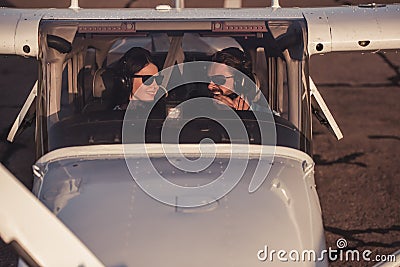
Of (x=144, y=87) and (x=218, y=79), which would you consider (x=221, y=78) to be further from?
(x=144, y=87)

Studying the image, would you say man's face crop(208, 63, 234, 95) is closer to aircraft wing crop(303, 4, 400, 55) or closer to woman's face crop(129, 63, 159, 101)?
woman's face crop(129, 63, 159, 101)

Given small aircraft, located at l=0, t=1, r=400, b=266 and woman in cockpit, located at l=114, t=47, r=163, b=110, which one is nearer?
small aircraft, located at l=0, t=1, r=400, b=266

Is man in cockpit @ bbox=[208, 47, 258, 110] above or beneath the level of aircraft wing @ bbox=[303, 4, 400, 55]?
beneath

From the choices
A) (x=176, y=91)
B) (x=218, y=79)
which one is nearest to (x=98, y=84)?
(x=176, y=91)

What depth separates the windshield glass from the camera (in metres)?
4.05

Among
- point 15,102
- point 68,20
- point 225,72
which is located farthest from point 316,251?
point 15,102

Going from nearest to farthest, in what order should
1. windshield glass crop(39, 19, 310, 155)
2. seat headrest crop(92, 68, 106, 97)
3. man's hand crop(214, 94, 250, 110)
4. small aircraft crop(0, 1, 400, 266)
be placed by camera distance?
small aircraft crop(0, 1, 400, 266)
windshield glass crop(39, 19, 310, 155)
man's hand crop(214, 94, 250, 110)
seat headrest crop(92, 68, 106, 97)

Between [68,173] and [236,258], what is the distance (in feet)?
3.41

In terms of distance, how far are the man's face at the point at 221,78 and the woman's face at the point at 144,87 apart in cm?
30

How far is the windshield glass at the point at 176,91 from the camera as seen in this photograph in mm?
4055

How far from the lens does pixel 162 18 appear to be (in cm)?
423

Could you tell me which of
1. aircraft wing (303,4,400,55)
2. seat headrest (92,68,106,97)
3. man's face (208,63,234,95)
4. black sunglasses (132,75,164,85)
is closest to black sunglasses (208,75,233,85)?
man's face (208,63,234,95)

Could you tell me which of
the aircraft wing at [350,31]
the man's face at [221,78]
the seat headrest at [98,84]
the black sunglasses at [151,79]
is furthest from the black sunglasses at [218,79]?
the seat headrest at [98,84]

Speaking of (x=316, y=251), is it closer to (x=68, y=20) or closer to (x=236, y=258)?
(x=236, y=258)
